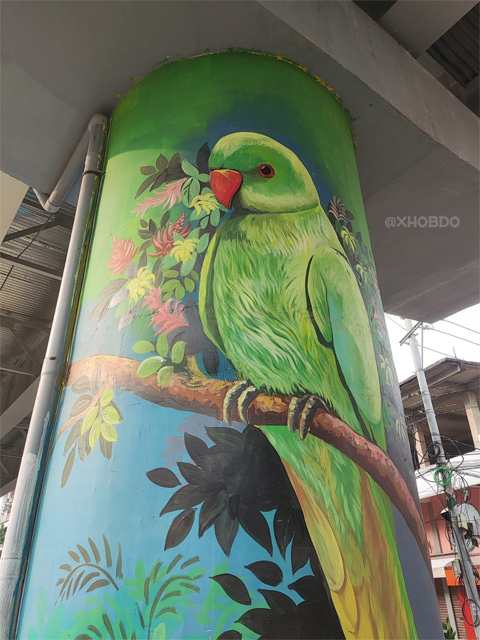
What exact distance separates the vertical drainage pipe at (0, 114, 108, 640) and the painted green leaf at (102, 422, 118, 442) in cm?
43

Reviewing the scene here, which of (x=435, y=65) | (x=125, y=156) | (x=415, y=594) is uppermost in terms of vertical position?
(x=435, y=65)

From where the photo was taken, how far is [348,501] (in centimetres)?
233

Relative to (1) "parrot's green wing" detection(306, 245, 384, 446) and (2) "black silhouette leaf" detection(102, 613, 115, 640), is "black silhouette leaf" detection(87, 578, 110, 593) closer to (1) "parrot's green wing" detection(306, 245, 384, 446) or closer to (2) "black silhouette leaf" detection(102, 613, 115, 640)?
(2) "black silhouette leaf" detection(102, 613, 115, 640)

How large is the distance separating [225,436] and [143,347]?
0.64m

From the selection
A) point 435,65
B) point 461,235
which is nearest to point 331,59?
point 435,65

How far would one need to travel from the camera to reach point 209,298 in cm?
270

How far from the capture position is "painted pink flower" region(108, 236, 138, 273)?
2.96 meters

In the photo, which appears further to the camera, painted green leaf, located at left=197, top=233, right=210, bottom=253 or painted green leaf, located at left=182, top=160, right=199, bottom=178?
painted green leaf, located at left=182, top=160, right=199, bottom=178

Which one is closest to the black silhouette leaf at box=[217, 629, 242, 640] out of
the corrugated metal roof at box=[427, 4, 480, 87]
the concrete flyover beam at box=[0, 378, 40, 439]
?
the corrugated metal roof at box=[427, 4, 480, 87]

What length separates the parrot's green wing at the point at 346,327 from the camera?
8.89 feet

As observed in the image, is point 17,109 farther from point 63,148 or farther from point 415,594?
point 415,594

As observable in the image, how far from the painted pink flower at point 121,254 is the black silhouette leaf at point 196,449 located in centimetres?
113

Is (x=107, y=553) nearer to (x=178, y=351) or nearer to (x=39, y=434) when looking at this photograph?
(x=39, y=434)

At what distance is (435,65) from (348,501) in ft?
15.3
